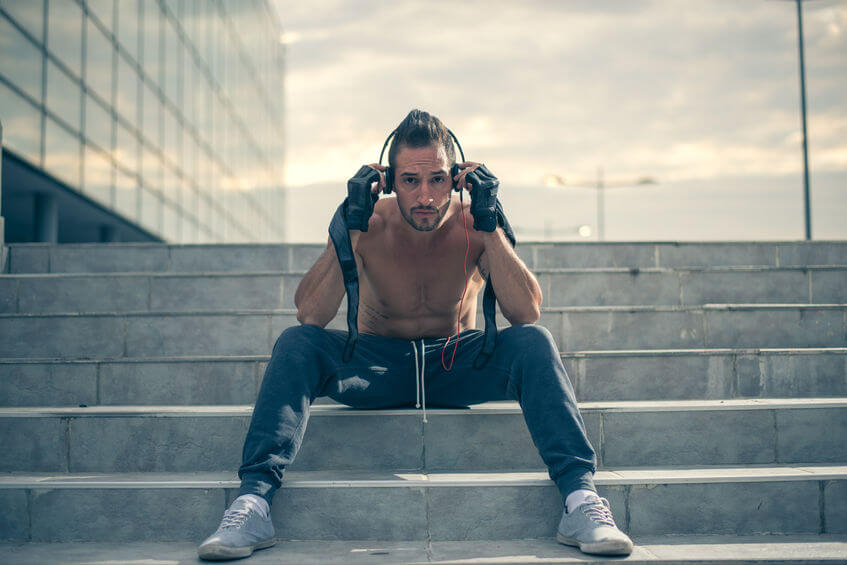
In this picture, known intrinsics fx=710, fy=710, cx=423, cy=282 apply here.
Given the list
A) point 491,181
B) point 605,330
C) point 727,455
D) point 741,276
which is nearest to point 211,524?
point 491,181

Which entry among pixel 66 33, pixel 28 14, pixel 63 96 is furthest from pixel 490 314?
pixel 66 33

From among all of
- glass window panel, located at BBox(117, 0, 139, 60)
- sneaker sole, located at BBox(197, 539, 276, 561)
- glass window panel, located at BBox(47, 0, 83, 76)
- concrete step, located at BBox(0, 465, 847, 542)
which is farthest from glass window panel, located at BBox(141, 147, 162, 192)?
sneaker sole, located at BBox(197, 539, 276, 561)

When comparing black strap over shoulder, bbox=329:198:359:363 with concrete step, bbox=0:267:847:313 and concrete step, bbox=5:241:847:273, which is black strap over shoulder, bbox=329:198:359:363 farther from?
concrete step, bbox=5:241:847:273

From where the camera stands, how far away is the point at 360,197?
3.13m

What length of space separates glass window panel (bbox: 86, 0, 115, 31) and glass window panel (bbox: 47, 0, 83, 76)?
0.57 meters

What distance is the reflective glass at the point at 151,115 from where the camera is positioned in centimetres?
1586

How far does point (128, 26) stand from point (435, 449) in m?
14.5

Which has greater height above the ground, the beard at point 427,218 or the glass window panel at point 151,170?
the glass window panel at point 151,170

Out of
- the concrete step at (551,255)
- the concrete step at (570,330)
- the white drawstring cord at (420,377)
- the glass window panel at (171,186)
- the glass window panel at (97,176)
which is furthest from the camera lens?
the glass window panel at (171,186)

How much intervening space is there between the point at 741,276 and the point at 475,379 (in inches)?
106

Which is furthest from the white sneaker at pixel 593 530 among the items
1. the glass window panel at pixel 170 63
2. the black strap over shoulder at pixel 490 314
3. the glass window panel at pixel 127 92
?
the glass window panel at pixel 170 63

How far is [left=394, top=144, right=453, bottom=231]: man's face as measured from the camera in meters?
3.21

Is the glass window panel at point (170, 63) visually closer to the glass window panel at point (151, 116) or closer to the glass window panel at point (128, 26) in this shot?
the glass window panel at point (151, 116)

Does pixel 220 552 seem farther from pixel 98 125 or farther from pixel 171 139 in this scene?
pixel 171 139
